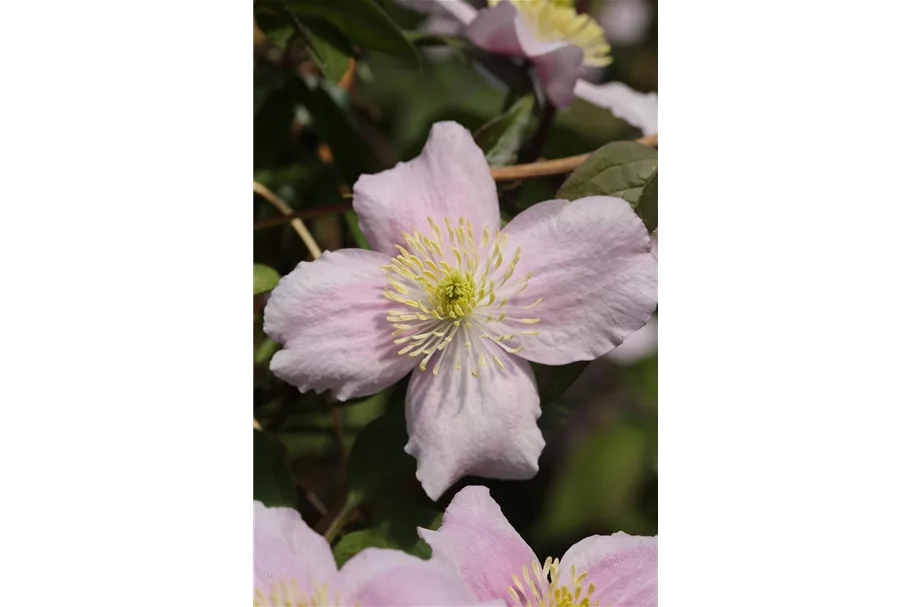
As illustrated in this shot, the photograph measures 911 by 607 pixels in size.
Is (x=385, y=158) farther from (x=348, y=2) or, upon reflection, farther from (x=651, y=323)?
(x=651, y=323)

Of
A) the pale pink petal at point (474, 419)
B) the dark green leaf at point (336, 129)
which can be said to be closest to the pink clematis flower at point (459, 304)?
the pale pink petal at point (474, 419)

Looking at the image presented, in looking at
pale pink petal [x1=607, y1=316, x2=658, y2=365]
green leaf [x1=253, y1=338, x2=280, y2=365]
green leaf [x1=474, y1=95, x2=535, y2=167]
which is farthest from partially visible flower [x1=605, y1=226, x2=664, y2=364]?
green leaf [x1=253, y1=338, x2=280, y2=365]

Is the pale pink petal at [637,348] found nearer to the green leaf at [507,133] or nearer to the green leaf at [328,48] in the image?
the green leaf at [507,133]

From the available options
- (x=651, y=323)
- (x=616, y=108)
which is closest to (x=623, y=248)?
(x=651, y=323)

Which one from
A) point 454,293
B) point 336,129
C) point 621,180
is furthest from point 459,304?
point 336,129

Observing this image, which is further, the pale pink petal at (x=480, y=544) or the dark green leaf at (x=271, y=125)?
the dark green leaf at (x=271, y=125)

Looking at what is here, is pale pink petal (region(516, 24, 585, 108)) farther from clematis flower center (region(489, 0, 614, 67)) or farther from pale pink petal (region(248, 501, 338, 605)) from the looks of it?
pale pink petal (region(248, 501, 338, 605))

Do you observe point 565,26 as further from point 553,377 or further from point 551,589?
point 551,589
